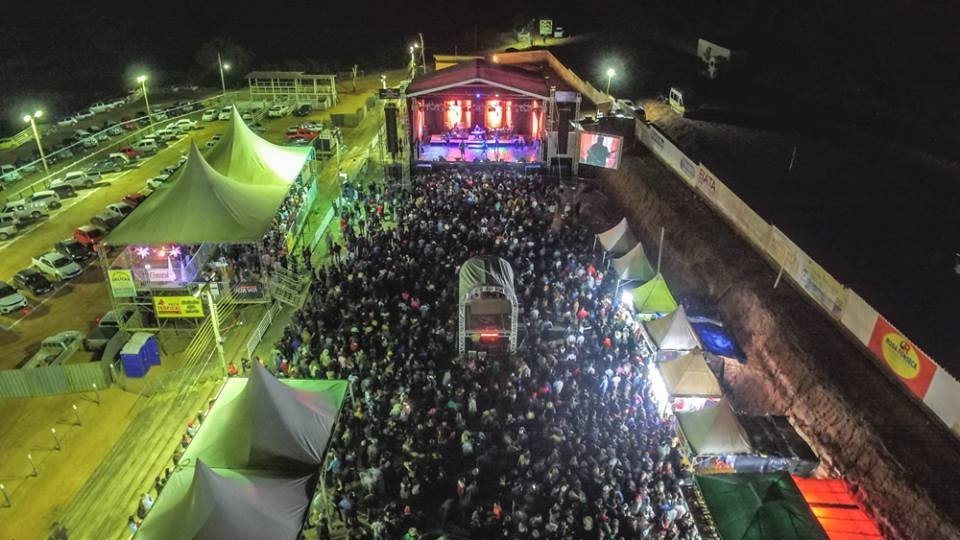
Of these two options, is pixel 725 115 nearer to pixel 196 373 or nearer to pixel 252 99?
pixel 196 373

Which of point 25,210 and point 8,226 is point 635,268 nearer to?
point 8,226

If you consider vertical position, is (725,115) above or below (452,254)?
above

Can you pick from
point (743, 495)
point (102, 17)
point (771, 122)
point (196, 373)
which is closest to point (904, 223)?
point (771, 122)

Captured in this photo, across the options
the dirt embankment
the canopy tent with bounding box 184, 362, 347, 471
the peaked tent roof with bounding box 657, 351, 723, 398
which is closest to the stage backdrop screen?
the dirt embankment

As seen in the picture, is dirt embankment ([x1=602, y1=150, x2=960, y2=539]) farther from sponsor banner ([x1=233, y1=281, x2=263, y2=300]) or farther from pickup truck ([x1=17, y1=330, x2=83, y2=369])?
pickup truck ([x1=17, y1=330, x2=83, y2=369])

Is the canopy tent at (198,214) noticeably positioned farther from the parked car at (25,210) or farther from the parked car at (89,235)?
the parked car at (25,210)
